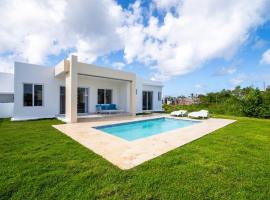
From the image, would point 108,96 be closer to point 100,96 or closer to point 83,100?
point 100,96

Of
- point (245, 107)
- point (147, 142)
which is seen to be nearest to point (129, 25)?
point (147, 142)

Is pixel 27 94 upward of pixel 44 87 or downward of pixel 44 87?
downward

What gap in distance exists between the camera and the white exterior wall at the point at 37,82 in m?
11.4

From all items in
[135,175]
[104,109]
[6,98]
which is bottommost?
[135,175]

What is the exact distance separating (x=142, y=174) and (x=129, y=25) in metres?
12.2

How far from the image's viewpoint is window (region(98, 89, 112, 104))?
1642 centimetres

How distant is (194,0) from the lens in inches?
376

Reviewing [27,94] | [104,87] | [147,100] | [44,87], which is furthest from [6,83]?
[147,100]

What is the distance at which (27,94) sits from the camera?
1187cm

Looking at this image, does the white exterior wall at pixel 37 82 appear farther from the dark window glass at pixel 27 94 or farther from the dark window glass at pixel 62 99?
the dark window glass at pixel 62 99

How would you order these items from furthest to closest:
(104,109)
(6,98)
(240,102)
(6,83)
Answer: (240,102) → (104,109) → (6,83) → (6,98)

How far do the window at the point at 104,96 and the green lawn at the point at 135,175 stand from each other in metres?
11.2

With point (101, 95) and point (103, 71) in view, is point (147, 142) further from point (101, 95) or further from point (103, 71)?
point (101, 95)

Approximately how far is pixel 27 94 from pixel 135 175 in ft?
39.7
